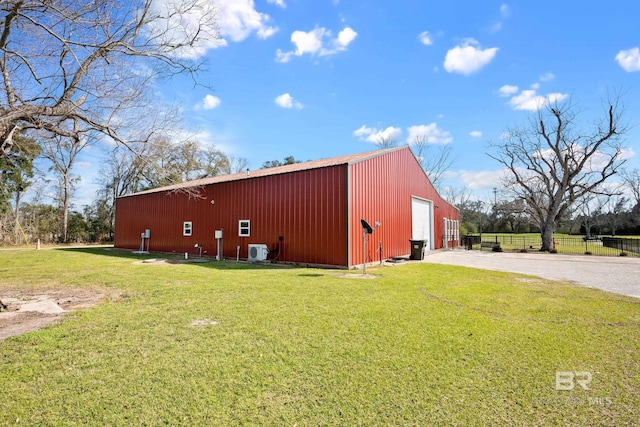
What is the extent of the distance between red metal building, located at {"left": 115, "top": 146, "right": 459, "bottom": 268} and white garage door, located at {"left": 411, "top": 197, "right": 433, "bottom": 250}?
0.18 feet

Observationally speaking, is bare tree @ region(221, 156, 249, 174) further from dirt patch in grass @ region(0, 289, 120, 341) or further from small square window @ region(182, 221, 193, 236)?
dirt patch in grass @ region(0, 289, 120, 341)

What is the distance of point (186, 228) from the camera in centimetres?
1648

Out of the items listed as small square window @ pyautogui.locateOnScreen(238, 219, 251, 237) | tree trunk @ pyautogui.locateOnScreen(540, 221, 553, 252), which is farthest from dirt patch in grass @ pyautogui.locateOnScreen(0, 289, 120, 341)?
tree trunk @ pyautogui.locateOnScreen(540, 221, 553, 252)

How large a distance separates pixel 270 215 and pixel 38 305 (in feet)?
26.5

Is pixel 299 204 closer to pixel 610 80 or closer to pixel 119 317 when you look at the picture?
pixel 119 317

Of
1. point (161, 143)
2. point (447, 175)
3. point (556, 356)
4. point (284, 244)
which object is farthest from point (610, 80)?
point (161, 143)

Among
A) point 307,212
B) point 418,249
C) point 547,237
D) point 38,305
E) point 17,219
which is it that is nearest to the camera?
point 38,305

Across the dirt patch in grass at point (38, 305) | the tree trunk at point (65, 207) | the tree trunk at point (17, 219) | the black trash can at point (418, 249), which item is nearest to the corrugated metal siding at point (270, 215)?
the black trash can at point (418, 249)

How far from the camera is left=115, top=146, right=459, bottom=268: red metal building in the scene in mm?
10875

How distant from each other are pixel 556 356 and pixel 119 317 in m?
5.63

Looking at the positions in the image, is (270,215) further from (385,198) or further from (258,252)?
(385,198)

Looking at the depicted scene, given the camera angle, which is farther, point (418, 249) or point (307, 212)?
point (418, 249)

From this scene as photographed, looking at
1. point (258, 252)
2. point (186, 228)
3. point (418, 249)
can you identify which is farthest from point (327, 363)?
point (186, 228)

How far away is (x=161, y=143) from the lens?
291 inches
